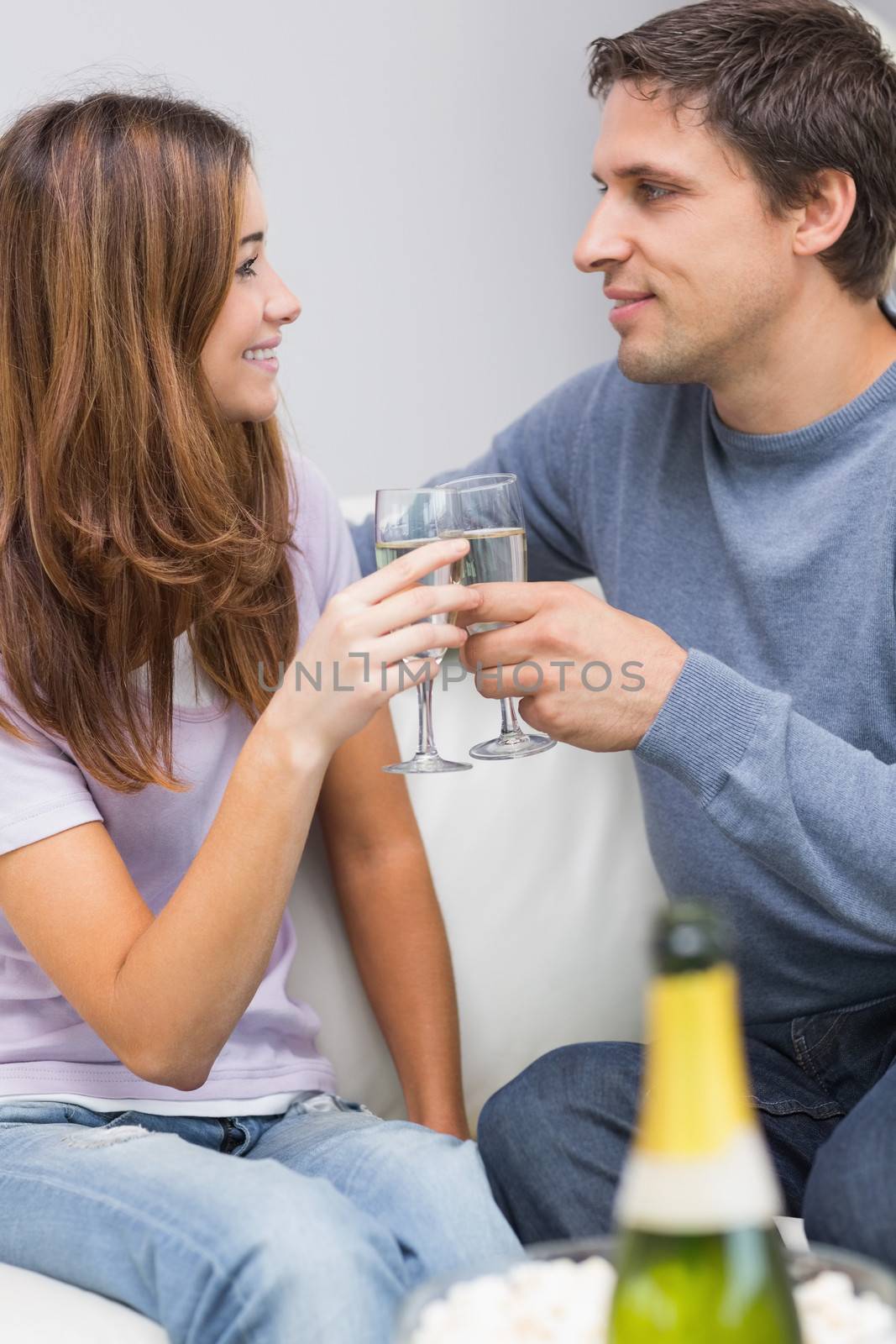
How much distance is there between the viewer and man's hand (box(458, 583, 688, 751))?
1.25m

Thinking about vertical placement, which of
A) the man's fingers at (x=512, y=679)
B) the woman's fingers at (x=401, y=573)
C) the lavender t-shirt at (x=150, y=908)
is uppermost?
the woman's fingers at (x=401, y=573)

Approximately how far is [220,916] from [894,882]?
61cm

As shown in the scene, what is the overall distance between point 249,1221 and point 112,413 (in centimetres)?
75

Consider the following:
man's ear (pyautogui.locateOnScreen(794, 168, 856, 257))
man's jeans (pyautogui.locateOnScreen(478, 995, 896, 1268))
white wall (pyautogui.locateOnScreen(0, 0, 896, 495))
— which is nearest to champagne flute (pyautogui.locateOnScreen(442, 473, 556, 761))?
man's jeans (pyautogui.locateOnScreen(478, 995, 896, 1268))

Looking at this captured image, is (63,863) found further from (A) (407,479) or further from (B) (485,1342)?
(A) (407,479)

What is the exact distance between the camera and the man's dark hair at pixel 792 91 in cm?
161

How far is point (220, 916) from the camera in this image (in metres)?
1.17

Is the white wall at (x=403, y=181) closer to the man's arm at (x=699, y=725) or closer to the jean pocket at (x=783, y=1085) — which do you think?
the man's arm at (x=699, y=725)

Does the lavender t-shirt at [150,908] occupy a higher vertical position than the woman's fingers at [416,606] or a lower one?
lower

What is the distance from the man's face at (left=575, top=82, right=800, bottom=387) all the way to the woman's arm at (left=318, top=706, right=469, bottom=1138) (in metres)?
0.53

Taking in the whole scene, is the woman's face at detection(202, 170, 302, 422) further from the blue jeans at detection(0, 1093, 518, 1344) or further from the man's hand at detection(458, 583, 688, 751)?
the blue jeans at detection(0, 1093, 518, 1344)

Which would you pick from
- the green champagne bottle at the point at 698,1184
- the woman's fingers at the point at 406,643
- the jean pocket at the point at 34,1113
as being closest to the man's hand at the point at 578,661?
the woman's fingers at the point at 406,643

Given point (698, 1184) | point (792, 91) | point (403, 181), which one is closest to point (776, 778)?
point (698, 1184)

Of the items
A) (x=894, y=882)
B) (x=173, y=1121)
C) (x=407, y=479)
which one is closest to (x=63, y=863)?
(x=173, y=1121)
